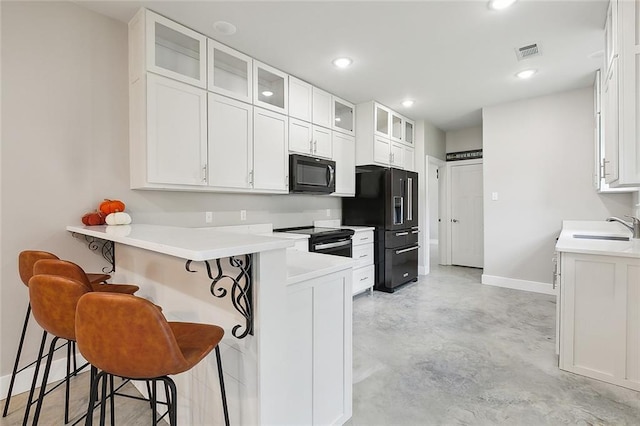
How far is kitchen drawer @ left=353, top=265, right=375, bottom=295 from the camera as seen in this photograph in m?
3.94

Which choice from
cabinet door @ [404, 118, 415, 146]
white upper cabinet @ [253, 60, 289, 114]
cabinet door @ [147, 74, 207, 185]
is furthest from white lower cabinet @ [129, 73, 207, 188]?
cabinet door @ [404, 118, 415, 146]

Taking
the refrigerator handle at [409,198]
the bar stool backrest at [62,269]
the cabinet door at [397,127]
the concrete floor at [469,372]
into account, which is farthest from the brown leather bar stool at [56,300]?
the cabinet door at [397,127]

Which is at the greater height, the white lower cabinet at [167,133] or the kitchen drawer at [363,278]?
the white lower cabinet at [167,133]

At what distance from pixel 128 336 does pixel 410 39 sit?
2.91 m

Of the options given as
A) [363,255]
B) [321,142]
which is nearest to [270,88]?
[321,142]

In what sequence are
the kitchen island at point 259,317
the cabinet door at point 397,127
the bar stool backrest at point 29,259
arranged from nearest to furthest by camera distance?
the kitchen island at point 259,317
the bar stool backrest at point 29,259
the cabinet door at point 397,127

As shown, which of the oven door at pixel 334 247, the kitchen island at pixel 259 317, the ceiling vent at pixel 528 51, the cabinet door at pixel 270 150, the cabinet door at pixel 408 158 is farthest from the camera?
the cabinet door at pixel 408 158

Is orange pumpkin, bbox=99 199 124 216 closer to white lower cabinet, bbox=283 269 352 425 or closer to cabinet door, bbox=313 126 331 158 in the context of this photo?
white lower cabinet, bbox=283 269 352 425

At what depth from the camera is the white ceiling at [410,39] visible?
7.57 feet

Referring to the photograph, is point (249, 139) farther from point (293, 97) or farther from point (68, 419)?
point (68, 419)

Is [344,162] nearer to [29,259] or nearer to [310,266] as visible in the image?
[310,266]

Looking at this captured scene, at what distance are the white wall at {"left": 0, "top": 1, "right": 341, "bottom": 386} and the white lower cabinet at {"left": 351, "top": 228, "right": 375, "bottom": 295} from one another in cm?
230

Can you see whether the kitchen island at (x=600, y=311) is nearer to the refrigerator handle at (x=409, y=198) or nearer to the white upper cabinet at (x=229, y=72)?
the refrigerator handle at (x=409, y=198)

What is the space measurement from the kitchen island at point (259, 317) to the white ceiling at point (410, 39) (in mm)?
1820
